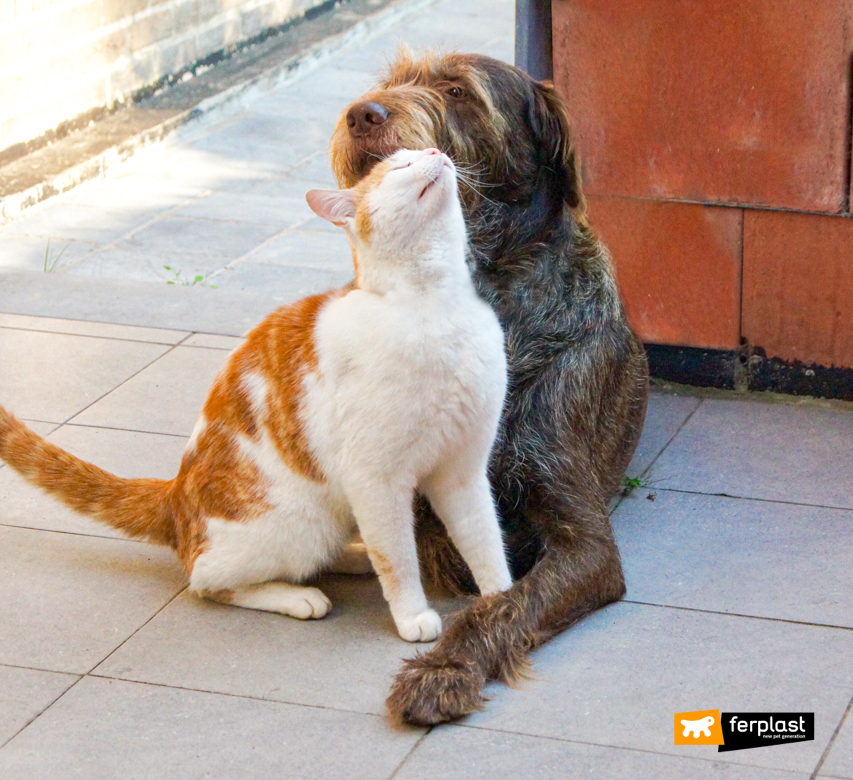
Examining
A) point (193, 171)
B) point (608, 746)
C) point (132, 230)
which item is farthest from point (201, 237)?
point (608, 746)

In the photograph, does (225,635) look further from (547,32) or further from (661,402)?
(547,32)

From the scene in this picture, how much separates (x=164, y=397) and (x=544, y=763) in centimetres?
247

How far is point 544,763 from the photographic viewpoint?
266cm

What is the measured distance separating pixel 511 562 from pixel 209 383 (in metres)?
1.75

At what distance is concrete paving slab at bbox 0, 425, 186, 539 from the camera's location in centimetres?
378

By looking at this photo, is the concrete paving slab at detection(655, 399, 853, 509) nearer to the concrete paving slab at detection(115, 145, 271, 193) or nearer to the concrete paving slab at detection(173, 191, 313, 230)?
the concrete paving slab at detection(173, 191, 313, 230)

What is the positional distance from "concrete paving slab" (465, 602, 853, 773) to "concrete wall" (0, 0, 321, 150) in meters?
5.92

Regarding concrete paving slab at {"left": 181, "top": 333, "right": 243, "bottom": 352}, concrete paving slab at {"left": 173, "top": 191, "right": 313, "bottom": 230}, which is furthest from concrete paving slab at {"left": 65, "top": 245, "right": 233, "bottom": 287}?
concrete paving slab at {"left": 181, "top": 333, "right": 243, "bottom": 352}

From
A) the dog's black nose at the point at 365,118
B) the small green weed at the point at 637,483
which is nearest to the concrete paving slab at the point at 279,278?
the small green weed at the point at 637,483

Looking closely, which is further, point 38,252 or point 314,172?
point 314,172

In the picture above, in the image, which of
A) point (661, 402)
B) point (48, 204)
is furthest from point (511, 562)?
point (48, 204)

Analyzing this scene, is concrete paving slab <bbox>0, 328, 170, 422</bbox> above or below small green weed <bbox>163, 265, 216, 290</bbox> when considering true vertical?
above

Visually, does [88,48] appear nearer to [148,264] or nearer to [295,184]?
[295,184]

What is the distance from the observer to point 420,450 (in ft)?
9.57
